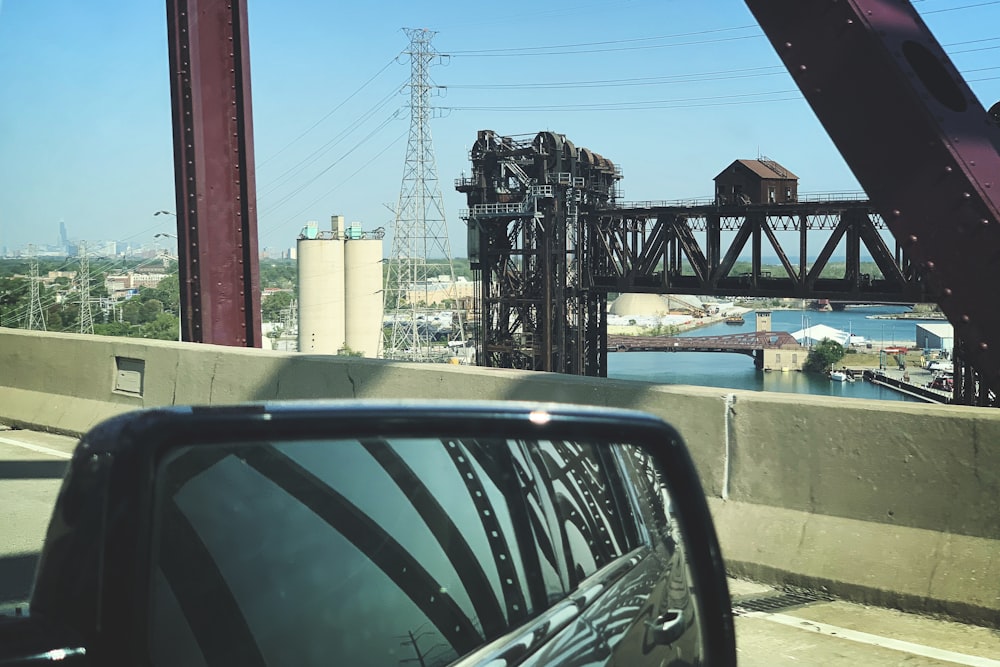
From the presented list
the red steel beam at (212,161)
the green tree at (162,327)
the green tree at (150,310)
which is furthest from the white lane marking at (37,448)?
the green tree at (150,310)

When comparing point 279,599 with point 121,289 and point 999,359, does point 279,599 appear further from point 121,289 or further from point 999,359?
point 121,289

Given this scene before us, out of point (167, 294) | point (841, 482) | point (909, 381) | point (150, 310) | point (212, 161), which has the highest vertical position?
point (212, 161)

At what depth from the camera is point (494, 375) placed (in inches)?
309

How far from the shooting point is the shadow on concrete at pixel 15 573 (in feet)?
19.8

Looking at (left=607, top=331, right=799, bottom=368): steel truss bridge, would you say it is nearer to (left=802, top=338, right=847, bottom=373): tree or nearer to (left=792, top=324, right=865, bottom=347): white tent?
(left=792, top=324, right=865, bottom=347): white tent

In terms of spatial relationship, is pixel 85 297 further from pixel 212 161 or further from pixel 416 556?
pixel 416 556

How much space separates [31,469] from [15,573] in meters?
3.76

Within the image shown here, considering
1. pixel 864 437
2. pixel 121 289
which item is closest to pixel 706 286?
pixel 121 289

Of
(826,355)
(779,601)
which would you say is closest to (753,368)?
(826,355)

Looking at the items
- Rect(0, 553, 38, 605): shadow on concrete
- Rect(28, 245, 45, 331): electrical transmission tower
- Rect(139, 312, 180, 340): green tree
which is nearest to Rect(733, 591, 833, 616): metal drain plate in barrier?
Rect(0, 553, 38, 605): shadow on concrete

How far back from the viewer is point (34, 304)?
16.2m

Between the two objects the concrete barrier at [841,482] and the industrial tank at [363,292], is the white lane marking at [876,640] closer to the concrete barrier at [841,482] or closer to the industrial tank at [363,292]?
the concrete barrier at [841,482]

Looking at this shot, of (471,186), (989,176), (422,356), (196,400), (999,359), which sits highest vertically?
(471,186)

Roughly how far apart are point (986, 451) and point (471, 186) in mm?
52871
